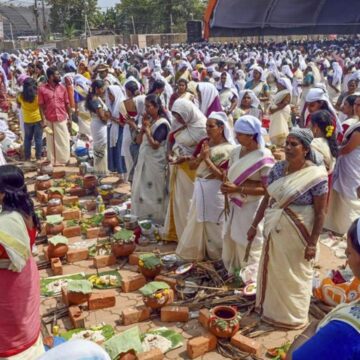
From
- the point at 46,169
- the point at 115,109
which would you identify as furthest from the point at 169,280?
the point at 46,169

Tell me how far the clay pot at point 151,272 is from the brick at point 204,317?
32.9 inches

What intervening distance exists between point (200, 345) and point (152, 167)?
2834 mm

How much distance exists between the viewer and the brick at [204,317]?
4050 millimetres

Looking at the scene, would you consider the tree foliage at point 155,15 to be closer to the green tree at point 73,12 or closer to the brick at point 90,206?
the green tree at point 73,12

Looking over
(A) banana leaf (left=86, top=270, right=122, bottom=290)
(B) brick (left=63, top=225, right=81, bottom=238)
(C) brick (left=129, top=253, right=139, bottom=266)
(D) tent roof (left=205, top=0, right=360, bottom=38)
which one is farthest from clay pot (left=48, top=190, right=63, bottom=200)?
(D) tent roof (left=205, top=0, right=360, bottom=38)

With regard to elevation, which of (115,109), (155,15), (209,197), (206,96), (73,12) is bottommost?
(209,197)

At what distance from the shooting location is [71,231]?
20.3ft

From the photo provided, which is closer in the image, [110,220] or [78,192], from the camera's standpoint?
[110,220]

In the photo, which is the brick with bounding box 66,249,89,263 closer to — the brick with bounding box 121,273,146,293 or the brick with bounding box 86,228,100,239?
the brick with bounding box 86,228,100,239

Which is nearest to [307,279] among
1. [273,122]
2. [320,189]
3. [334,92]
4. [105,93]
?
[320,189]

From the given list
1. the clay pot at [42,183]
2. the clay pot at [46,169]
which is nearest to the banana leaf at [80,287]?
the clay pot at [42,183]

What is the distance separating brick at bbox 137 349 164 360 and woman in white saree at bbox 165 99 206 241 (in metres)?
2.16

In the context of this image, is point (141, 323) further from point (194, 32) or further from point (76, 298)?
point (194, 32)

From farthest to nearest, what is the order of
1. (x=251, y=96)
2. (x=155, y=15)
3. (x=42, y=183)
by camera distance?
(x=155, y=15) < (x=251, y=96) < (x=42, y=183)
